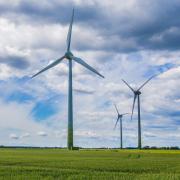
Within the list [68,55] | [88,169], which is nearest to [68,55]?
[68,55]

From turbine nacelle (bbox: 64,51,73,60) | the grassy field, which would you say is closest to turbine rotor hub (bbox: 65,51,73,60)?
turbine nacelle (bbox: 64,51,73,60)

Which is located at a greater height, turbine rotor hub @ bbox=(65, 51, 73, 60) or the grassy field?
turbine rotor hub @ bbox=(65, 51, 73, 60)

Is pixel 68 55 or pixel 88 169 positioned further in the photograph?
pixel 68 55

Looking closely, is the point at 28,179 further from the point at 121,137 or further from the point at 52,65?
the point at 121,137

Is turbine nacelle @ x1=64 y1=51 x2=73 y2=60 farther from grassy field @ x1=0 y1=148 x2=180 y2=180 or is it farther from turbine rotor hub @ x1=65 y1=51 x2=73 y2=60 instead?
grassy field @ x1=0 y1=148 x2=180 y2=180

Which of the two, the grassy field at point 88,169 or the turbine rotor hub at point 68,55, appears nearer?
the grassy field at point 88,169

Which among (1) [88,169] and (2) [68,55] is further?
(2) [68,55]

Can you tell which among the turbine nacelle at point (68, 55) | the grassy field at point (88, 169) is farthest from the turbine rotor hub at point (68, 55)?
the grassy field at point (88, 169)

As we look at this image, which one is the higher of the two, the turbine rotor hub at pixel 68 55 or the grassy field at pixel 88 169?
the turbine rotor hub at pixel 68 55

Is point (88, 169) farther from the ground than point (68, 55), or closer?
closer

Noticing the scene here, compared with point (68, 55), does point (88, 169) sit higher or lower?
lower

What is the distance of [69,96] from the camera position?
4643 inches

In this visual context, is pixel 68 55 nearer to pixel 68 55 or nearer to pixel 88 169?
pixel 68 55

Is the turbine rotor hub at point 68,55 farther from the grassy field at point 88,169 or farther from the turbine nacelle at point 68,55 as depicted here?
the grassy field at point 88,169
